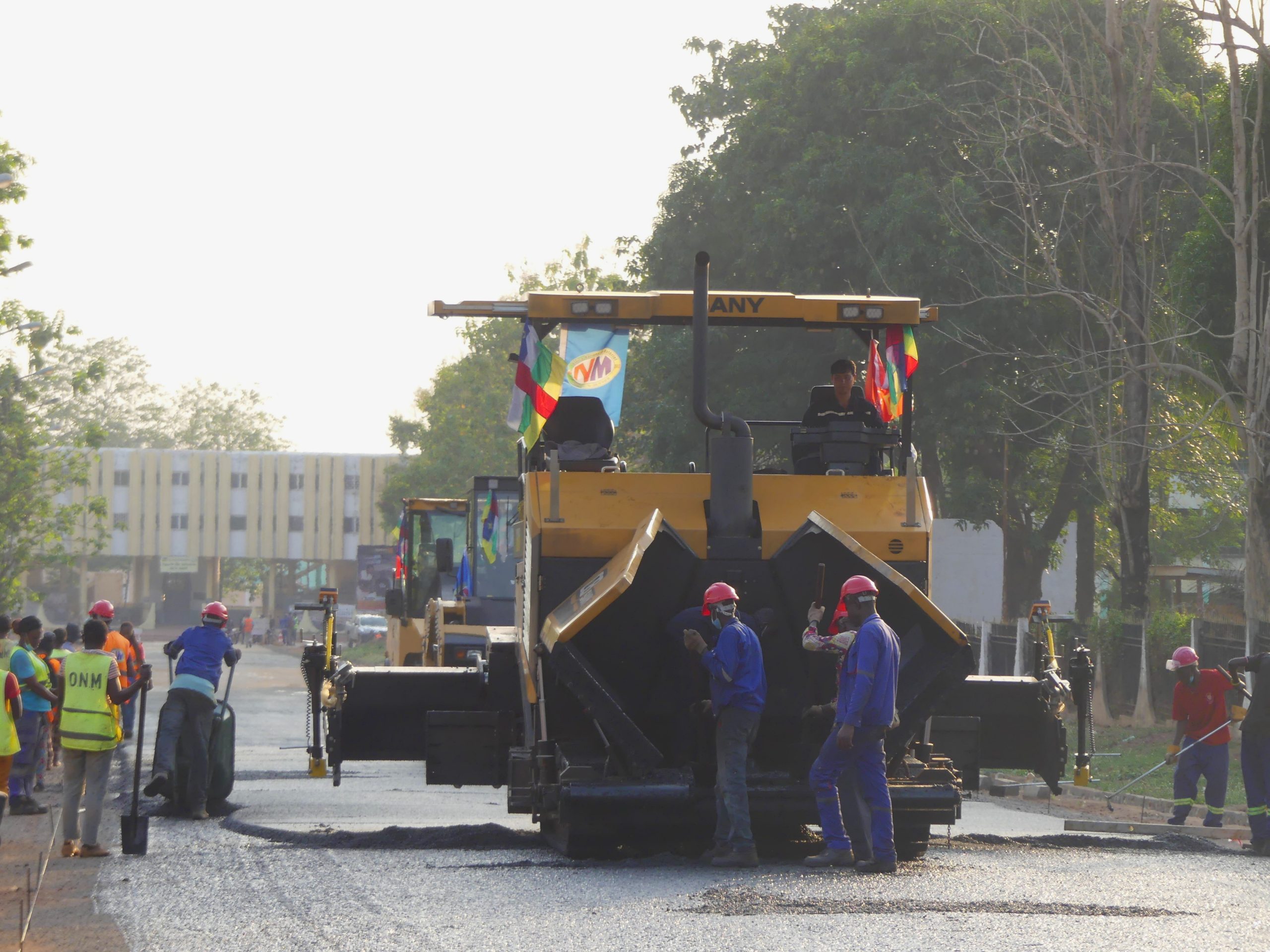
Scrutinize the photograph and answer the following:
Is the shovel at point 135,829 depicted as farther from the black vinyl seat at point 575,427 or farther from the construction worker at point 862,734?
the construction worker at point 862,734

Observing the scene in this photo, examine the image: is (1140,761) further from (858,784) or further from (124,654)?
(124,654)

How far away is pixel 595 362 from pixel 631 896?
153 inches

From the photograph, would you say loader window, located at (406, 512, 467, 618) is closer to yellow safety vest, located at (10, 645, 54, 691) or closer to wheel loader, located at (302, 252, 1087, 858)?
yellow safety vest, located at (10, 645, 54, 691)

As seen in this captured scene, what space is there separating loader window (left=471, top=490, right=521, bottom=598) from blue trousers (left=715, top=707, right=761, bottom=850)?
1069cm

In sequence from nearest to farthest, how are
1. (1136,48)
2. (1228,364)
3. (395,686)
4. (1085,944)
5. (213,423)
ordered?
(1085,944)
(395,686)
(1228,364)
(1136,48)
(213,423)

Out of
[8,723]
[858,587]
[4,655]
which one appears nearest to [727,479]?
[858,587]

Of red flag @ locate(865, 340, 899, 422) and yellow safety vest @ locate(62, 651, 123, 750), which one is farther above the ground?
red flag @ locate(865, 340, 899, 422)

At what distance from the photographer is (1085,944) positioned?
758 cm

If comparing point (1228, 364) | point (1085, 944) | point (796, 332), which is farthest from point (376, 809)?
point (796, 332)

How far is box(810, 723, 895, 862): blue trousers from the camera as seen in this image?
962 centimetres

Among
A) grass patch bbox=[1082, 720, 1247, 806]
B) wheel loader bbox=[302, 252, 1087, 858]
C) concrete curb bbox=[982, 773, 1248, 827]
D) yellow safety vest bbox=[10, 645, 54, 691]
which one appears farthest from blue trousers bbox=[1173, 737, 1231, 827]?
yellow safety vest bbox=[10, 645, 54, 691]

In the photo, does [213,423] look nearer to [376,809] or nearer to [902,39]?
[902,39]

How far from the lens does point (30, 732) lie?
1560cm

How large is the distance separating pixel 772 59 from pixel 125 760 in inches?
740
